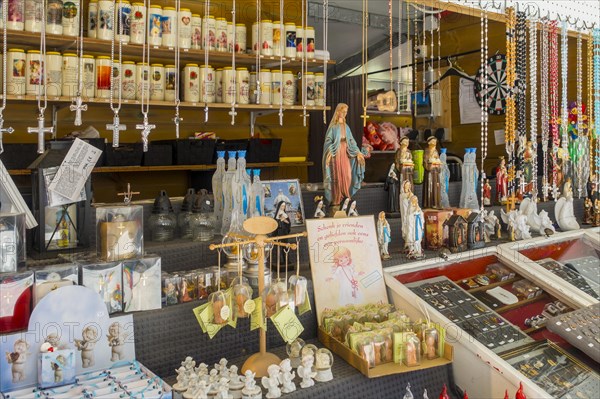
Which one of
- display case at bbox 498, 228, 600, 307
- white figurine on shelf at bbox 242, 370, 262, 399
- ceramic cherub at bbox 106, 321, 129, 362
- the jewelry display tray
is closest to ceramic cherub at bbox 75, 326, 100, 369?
ceramic cherub at bbox 106, 321, 129, 362

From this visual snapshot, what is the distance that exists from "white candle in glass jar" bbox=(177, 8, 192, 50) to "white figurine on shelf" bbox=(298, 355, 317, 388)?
3067 millimetres

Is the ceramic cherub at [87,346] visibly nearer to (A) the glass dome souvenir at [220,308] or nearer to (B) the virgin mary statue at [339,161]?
(A) the glass dome souvenir at [220,308]

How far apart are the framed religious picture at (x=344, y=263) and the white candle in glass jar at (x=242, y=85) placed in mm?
2387

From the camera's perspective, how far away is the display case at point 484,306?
87.3 inches

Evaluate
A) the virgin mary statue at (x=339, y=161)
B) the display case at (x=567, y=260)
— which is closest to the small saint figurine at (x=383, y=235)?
the virgin mary statue at (x=339, y=161)

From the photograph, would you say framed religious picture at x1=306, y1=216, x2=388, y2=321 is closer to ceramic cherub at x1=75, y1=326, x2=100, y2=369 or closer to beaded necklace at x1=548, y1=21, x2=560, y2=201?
ceramic cherub at x1=75, y1=326, x2=100, y2=369

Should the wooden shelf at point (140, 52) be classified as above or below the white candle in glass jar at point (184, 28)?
below

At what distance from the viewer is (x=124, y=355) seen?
191cm

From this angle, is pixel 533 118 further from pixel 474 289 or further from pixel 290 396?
pixel 290 396

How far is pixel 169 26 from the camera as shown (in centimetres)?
436

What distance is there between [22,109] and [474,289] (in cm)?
361

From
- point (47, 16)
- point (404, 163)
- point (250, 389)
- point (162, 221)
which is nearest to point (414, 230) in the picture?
point (404, 163)

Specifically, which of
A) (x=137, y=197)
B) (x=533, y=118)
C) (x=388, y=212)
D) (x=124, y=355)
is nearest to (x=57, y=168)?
(x=124, y=355)

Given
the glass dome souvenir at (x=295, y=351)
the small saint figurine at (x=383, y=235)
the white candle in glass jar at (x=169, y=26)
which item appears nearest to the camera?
the glass dome souvenir at (x=295, y=351)
